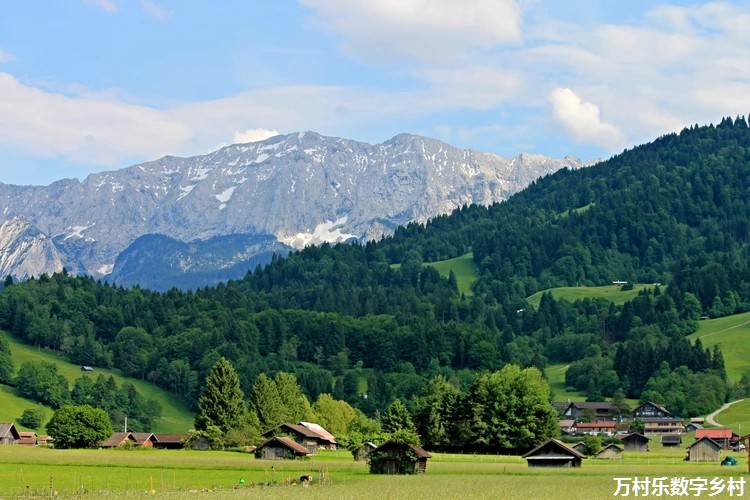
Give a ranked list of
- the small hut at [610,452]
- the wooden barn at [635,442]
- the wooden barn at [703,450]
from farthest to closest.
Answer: the wooden barn at [635,442]
the small hut at [610,452]
the wooden barn at [703,450]

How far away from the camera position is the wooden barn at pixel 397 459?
104m

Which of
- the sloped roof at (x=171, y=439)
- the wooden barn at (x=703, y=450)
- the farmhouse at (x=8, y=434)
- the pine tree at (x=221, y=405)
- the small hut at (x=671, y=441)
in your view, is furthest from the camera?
the small hut at (x=671, y=441)

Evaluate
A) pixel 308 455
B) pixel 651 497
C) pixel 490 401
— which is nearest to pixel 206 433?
pixel 308 455

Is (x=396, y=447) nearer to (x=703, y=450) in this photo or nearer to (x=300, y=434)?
(x=300, y=434)

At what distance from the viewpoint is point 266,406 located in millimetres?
165250

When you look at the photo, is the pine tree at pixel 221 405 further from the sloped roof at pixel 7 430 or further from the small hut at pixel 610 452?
the small hut at pixel 610 452

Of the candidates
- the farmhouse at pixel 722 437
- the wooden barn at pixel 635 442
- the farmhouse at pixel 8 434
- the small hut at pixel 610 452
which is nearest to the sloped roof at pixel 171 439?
the farmhouse at pixel 8 434

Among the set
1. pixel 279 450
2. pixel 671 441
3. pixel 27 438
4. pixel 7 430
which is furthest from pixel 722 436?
pixel 27 438

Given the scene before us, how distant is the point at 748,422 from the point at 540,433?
62.6 m

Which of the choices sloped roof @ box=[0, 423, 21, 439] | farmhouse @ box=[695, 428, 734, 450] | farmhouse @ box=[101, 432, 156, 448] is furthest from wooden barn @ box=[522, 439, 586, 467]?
sloped roof @ box=[0, 423, 21, 439]

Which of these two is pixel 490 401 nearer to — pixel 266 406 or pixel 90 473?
pixel 266 406

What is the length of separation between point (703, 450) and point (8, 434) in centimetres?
8983

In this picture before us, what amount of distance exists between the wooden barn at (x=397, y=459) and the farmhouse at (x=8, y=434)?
7256 cm

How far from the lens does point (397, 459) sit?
104m
